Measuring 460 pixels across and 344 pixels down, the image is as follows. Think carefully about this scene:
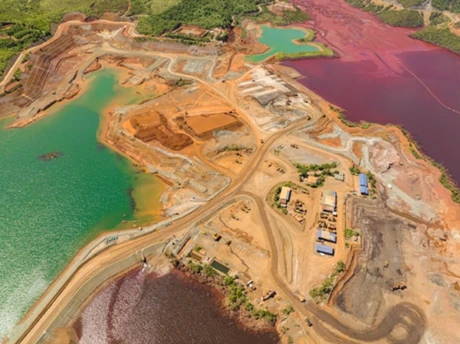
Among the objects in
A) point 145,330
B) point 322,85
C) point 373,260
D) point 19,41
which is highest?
point 19,41

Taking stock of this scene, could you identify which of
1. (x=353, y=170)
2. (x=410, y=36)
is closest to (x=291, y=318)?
(x=353, y=170)

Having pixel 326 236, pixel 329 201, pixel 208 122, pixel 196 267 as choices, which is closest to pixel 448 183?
pixel 329 201

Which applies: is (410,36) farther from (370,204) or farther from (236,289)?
(236,289)

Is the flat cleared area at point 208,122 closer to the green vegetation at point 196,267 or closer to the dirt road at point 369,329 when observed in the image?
the green vegetation at point 196,267

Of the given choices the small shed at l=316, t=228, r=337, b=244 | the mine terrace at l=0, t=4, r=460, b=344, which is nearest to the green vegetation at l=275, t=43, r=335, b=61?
the mine terrace at l=0, t=4, r=460, b=344

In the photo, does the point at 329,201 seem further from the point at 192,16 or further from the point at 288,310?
the point at 192,16

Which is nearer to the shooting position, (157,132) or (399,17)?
(157,132)

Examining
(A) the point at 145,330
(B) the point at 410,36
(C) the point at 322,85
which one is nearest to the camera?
(A) the point at 145,330
